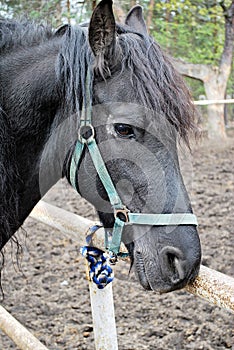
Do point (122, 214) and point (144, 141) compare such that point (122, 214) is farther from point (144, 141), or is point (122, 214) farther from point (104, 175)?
point (144, 141)

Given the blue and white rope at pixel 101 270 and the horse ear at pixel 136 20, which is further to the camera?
the horse ear at pixel 136 20

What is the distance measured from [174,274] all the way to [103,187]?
37cm

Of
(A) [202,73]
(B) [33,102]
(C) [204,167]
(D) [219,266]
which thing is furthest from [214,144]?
(B) [33,102]

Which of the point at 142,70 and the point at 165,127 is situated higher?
the point at 142,70

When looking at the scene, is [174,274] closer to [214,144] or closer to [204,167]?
[204,167]

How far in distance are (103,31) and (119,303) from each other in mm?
2192

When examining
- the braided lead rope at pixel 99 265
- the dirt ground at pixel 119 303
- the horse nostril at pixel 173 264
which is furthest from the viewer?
the dirt ground at pixel 119 303

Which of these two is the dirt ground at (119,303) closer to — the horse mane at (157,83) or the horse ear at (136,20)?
the horse mane at (157,83)

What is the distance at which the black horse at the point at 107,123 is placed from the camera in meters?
1.31

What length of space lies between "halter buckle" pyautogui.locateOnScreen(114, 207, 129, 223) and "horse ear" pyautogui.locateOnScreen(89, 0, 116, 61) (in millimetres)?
498

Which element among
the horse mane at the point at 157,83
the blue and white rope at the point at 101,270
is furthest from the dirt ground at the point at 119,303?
the blue and white rope at the point at 101,270

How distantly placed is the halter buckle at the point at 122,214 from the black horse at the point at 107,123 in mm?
24

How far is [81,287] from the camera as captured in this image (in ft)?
11.0

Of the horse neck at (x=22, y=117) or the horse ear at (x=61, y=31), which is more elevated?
the horse ear at (x=61, y=31)
